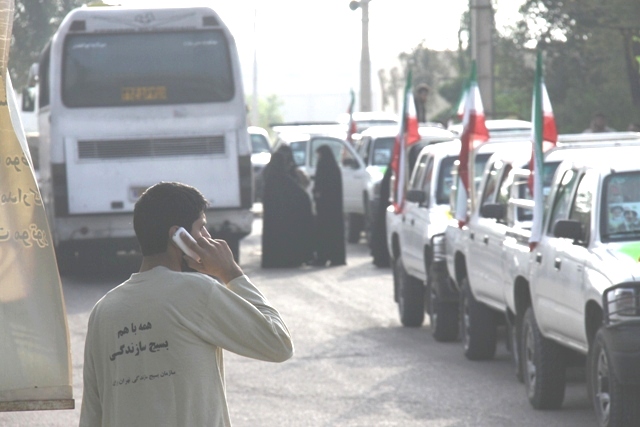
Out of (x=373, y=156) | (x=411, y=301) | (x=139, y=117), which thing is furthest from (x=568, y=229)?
(x=373, y=156)

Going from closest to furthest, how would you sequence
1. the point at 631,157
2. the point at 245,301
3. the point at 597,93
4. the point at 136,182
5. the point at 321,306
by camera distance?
the point at 245,301
the point at 631,157
the point at 321,306
the point at 136,182
the point at 597,93

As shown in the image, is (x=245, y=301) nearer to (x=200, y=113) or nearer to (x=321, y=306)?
(x=321, y=306)

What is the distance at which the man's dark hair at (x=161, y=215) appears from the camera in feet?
13.1

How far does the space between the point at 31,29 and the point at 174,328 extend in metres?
31.5

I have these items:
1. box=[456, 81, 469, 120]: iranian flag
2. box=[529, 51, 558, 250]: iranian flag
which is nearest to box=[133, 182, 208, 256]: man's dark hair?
box=[529, 51, 558, 250]: iranian flag

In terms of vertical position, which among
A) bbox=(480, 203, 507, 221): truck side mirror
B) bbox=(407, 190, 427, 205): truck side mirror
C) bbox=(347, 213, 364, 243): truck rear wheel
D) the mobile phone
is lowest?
bbox=(347, 213, 364, 243): truck rear wheel

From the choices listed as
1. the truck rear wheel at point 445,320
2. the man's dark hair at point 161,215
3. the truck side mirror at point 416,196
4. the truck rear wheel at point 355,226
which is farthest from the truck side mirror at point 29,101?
the man's dark hair at point 161,215

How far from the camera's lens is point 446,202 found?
14.4 m

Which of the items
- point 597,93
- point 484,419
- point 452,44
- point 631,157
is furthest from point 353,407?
point 452,44

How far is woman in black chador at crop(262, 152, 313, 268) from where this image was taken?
21.2m

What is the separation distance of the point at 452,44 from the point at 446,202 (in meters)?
41.5

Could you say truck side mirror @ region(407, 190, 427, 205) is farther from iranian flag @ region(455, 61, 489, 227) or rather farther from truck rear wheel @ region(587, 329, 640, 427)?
truck rear wheel @ region(587, 329, 640, 427)

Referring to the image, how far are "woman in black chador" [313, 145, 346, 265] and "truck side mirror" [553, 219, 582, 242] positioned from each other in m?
12.5

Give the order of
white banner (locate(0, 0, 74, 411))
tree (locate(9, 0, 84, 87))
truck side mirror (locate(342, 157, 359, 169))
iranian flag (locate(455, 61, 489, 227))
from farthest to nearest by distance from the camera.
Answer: tree (locate(9, 0, 84, 87)), truck side mirror (locate(342, 157, 359, 169)), iranian flag (locate(455, 61, 489, 227)), white banner (locate(0, 0, 74, 411))
